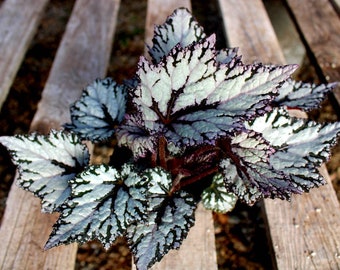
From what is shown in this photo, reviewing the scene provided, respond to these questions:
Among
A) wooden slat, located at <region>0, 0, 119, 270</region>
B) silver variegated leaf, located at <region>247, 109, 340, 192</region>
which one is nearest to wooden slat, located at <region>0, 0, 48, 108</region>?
wooden slat, located at <region>0, 0, 119, 270</region>

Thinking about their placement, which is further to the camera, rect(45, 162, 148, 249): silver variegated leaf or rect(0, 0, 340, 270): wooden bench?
rect(0, 0, 340, 270): wooden bench

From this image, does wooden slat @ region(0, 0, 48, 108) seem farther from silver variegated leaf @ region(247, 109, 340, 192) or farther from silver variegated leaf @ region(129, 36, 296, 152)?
silver variegated leaf @ region(247, 109, 340, 192)

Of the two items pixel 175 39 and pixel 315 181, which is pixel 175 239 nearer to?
pixel 315 181

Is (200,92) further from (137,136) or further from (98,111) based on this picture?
(98,111)

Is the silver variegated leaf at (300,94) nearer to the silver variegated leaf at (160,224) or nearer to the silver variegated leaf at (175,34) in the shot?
the silver variegated leaf at (175,34)

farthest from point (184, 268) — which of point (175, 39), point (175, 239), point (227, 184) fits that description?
point (175, 39)

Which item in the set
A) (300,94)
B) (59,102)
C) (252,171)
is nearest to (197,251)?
(252,171)
